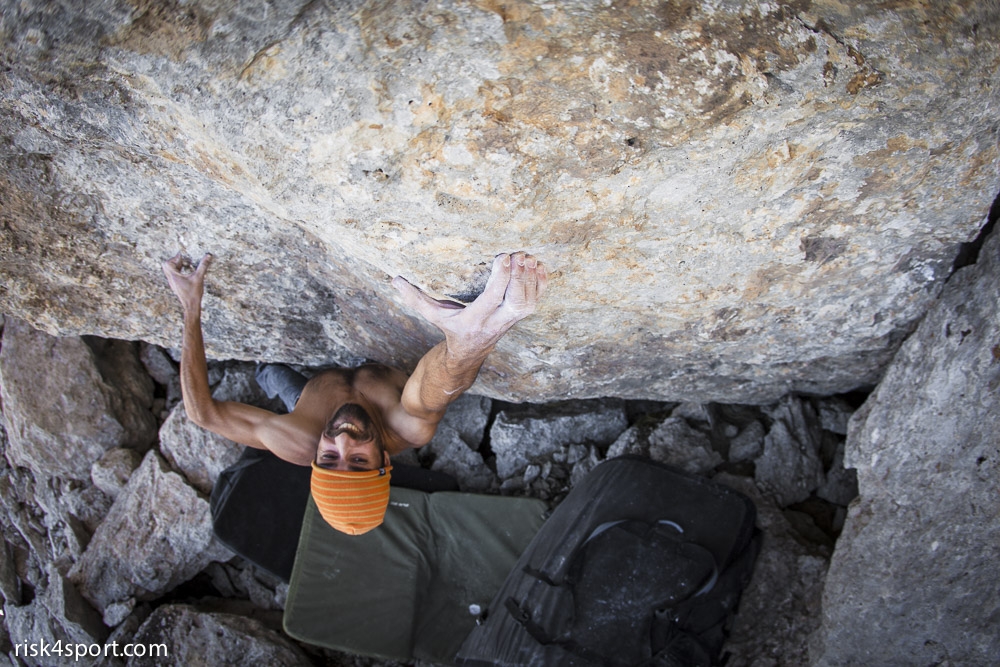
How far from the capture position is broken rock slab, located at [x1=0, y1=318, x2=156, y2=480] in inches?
124

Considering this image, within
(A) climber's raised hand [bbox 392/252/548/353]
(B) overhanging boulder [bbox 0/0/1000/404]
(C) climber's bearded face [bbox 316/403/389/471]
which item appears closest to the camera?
(B) overhanging boulder [bbox 0/0/1000/404]

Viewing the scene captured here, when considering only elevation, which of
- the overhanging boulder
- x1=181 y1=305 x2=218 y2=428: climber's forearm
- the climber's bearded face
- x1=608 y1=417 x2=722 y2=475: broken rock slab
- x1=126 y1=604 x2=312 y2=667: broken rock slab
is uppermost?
the overhanging boulder

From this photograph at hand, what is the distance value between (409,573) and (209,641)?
0.92 metres

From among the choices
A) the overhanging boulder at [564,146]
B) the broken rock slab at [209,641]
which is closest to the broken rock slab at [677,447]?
the overhanging boulder at [564,146]

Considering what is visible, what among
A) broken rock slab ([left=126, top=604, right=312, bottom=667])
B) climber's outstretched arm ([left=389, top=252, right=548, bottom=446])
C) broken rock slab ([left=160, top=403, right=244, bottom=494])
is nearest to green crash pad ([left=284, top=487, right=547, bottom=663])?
broken rock slab ([left=126, top=604, right=312, bottom=667])

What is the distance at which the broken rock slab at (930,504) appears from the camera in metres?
1.79

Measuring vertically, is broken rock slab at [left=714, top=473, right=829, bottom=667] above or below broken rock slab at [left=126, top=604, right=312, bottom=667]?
above

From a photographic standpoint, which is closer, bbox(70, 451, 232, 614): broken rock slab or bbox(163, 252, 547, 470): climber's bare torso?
bbox(163, 252, 547, 470): climber's bare torso

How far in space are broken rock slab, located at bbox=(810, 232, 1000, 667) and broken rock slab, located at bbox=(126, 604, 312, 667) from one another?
2.20 m

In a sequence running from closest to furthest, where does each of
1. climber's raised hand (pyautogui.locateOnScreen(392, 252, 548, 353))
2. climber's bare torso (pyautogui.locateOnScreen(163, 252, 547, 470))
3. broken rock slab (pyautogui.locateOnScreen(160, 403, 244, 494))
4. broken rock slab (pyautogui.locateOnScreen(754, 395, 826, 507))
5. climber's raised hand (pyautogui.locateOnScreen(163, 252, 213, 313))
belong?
1. climber's raised hand (pyautogui.locateOnScreen(392, 252, 548, 353))
2. climber's bare torso (pyautogui.locateOnScreen(163, 252, 547, 470))
3. climber's raised hand (pyautogui.locateOnScreen(163, 252, 213, 313))
4. broken rock slab (pyautogui.locateOnScreen(754, 395, 826, 507))
5. broken rock slab (pyautogui.locateOnScreen(160, 403, 244, 494))

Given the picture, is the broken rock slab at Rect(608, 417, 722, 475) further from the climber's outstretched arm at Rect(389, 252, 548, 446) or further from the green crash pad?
the climber's outstretched arm at Rect(389, 252, 548, 446)

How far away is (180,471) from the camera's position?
10.4 ft

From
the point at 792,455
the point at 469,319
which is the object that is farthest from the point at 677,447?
the point at 469,319

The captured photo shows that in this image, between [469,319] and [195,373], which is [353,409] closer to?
[195,373]
